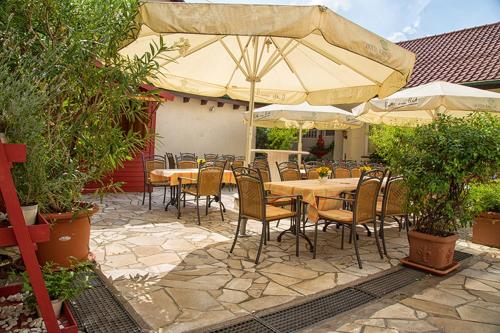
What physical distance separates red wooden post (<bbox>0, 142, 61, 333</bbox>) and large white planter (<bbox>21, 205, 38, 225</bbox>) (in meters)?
0.22

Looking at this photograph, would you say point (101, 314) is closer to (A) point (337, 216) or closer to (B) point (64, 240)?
(B) point (64, 240)

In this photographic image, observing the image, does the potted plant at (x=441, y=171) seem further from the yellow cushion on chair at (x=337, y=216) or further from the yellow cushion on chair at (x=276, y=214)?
the yellow cushion on chair at (x=276, y=214)

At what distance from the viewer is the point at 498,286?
3.40 meters

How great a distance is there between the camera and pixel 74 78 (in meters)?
2.50

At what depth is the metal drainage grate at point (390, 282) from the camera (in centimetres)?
314

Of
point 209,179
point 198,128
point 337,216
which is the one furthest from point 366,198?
point 198,128

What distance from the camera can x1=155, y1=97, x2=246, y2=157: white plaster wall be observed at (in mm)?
10875

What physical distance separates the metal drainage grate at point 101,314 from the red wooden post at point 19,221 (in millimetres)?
584

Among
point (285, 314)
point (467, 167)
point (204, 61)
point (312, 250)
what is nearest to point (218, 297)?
point (285, 314)

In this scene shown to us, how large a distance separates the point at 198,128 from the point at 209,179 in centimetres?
631

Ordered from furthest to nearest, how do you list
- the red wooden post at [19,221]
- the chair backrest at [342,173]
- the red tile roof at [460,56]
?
1. the red tile roof at [460,56]
2. the chair backrest at [342,173]
3. the red wooden post at [19,221]

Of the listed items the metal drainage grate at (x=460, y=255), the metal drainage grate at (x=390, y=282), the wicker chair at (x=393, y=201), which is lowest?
the metal drainage grate at (x=390, y=282)

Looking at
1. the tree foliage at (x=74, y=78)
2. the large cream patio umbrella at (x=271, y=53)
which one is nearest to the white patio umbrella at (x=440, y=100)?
the large cream patio umbrella at (x=271, y=53)

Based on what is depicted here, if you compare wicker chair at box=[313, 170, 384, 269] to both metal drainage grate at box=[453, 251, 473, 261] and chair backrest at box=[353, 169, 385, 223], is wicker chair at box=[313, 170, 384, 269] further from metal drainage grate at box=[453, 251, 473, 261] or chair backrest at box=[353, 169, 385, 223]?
metal drainage grate at box=[453, 251, 473, 261]
